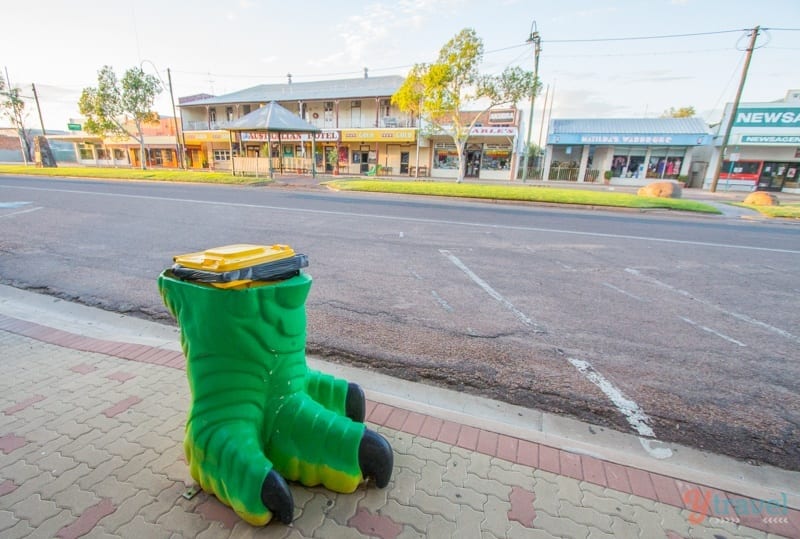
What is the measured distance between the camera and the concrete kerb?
214 cm

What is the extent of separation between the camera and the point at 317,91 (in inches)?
1432

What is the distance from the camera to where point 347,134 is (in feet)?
102

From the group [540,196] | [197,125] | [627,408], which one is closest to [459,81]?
[540,196]

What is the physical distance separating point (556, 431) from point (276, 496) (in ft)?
6.01

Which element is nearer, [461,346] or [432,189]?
[461,346]

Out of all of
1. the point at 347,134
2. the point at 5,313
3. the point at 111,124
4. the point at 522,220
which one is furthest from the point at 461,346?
the point at 111,124

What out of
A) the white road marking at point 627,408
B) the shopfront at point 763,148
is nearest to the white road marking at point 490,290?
the white road marking at point 627,408

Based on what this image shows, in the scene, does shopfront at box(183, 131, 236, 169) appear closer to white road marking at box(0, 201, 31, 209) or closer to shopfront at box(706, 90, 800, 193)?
white road marking at box(0, 201, 31, 209)

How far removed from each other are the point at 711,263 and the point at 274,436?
860cm

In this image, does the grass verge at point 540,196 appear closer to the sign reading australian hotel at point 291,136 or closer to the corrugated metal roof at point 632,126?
the sign reading australian hotel at point 291,136

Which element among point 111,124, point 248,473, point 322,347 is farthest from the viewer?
point 111,124

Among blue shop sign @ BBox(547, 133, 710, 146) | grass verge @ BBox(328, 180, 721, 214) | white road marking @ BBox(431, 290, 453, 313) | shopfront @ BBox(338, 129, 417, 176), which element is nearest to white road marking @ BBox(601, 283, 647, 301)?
white road marking @ BBox(431, 290, 453, 313)

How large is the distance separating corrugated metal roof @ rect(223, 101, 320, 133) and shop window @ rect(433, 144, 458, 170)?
499 inches

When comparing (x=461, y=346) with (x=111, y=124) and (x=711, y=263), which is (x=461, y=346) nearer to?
(x=711, y=263)
